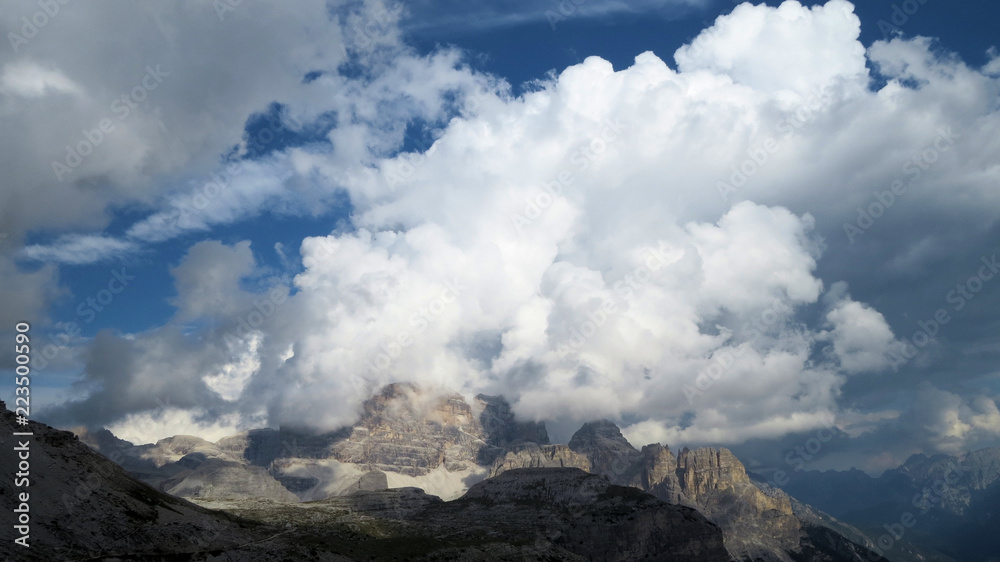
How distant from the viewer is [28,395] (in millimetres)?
98625

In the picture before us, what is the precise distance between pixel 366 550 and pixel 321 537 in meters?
13.7

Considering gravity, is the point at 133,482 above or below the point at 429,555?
above

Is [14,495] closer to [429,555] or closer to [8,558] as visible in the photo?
[8,558]

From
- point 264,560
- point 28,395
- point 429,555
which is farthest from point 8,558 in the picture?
point 429,555

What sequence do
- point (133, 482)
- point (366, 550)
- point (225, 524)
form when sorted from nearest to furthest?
point (133, 482), point (225, 524), point (366, 550)

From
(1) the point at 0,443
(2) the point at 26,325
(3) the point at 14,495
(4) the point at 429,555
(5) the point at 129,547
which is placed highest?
(2) the point at 26,325

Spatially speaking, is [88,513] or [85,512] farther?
[88,513]

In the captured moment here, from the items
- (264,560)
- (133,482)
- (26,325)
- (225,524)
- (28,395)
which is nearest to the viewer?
(26,325)

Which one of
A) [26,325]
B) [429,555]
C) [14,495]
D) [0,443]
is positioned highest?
[26,325]

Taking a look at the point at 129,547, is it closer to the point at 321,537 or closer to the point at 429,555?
the point at 321,537

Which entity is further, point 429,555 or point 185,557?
point 429,555

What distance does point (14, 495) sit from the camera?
100188mm

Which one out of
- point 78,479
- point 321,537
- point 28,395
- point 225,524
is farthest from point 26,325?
point 321,537

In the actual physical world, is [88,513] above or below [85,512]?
below
